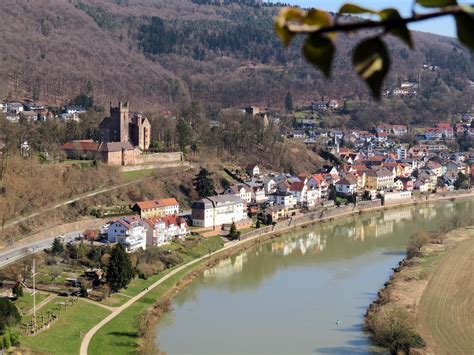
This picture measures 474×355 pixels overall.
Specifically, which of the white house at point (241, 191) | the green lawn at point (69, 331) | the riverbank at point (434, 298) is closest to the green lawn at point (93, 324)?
the green lawn at point (69, 331)

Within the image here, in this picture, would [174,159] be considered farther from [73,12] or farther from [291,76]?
[73,12]

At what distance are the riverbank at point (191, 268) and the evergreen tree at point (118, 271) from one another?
34cm

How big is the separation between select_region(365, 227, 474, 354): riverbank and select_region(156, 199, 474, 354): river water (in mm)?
311

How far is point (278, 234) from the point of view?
14.0m

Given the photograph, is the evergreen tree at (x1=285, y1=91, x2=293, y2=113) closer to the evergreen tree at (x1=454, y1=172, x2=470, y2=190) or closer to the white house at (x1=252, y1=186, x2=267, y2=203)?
the evergreen tree at (x1=454, y1=172, x2=470, y2=190)

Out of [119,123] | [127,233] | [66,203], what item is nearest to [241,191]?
[119,123]

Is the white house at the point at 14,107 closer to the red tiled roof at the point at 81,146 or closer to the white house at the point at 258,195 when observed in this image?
the red tiled roof at the point at 81,146

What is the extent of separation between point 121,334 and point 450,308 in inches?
163

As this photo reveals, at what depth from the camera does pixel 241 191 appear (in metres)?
16.0

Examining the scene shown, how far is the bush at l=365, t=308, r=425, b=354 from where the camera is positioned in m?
7.05

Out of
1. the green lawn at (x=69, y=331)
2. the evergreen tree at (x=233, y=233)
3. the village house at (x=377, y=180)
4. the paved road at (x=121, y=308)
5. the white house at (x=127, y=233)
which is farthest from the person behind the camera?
the village house at (x=377, y=180)

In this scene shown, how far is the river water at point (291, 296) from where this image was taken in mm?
7652

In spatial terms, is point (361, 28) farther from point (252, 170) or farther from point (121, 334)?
point (252, 170)

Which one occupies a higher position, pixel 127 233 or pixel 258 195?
pixel 258 195
